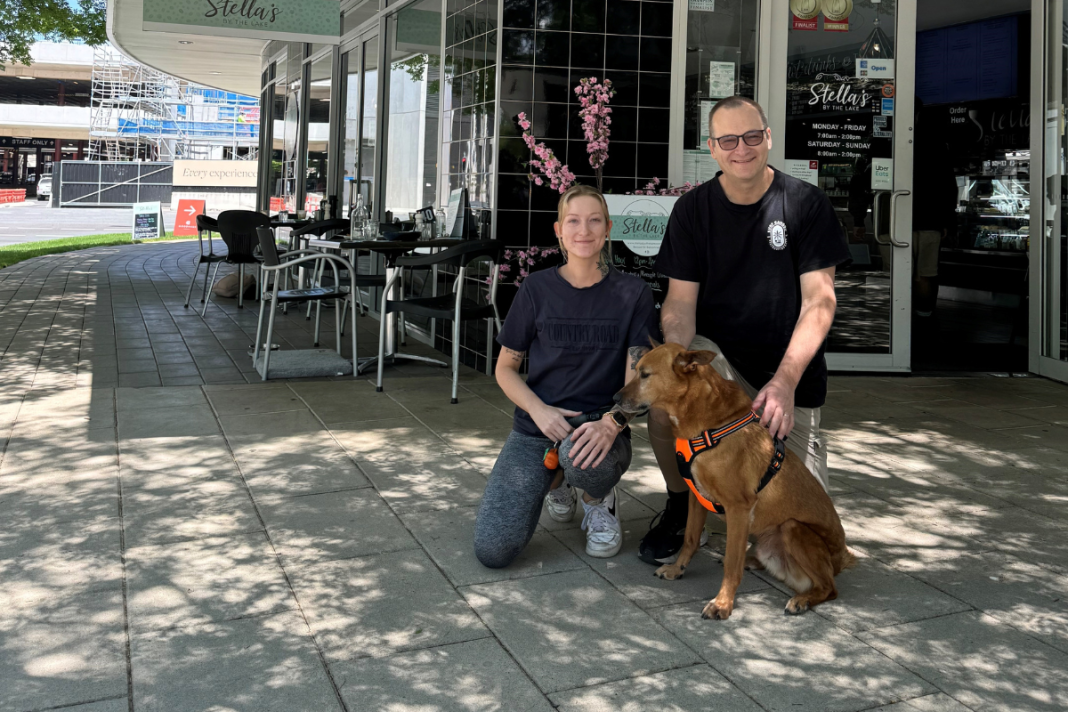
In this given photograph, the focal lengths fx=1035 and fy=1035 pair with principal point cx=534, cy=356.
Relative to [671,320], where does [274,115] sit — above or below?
above

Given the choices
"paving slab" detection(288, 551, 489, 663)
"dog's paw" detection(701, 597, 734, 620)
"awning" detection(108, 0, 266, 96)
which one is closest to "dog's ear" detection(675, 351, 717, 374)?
"dog's paw" detection(701, 597, 734, 620)

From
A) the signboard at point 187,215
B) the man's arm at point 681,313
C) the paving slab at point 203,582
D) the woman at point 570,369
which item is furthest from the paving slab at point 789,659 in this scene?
the signboard at point 187,215

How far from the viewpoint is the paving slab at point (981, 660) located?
2.48m

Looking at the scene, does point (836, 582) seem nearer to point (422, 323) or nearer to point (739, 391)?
point (739, 391)

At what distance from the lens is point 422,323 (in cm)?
870

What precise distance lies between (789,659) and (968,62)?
1095 cm

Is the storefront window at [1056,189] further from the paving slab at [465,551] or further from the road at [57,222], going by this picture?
the road at [57,222]

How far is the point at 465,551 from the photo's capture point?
3.47 metres

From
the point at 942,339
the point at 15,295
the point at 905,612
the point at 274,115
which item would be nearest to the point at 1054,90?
the point at 942,339

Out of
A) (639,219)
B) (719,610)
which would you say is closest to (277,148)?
(639,219)

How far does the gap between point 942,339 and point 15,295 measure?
9276 millimetres

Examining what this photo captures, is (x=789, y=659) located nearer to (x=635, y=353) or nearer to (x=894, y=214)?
(x=635, y=353)

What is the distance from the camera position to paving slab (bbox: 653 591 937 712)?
247 cm

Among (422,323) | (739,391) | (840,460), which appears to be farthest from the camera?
(422,323)
